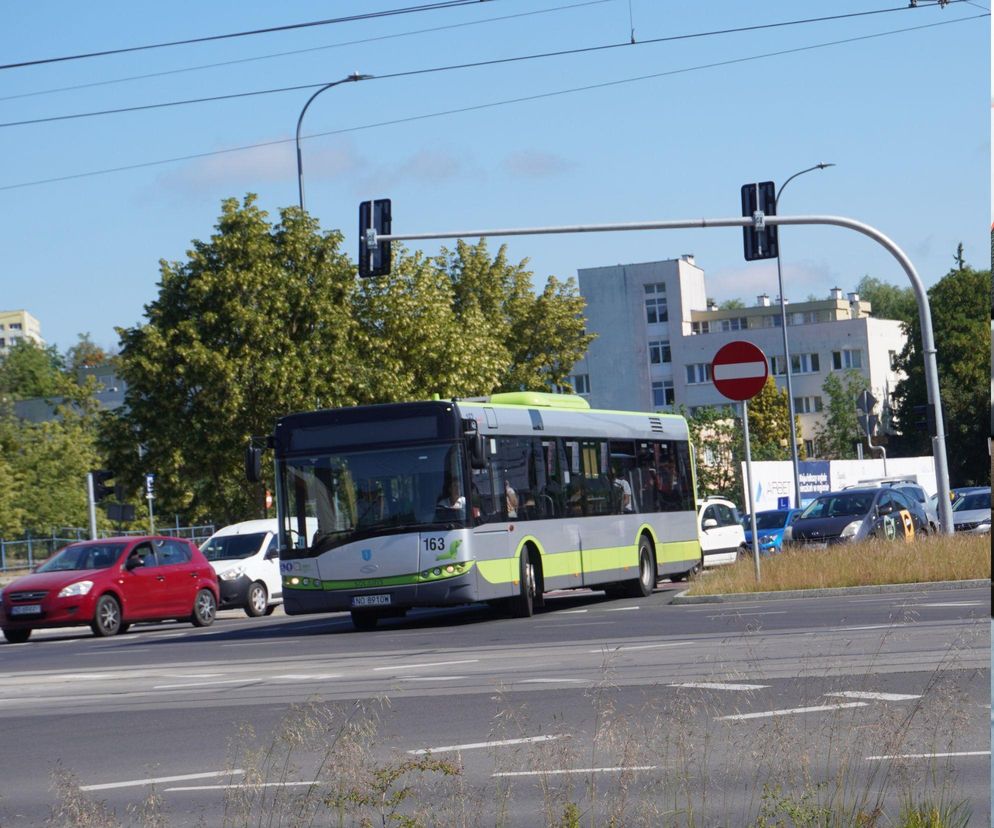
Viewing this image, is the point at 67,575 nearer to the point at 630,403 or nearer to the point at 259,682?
the point at 259,682

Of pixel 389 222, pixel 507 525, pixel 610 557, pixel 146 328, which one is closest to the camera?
pixel 507 525

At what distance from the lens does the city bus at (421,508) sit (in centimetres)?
2145

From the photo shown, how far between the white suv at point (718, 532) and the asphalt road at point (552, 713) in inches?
570

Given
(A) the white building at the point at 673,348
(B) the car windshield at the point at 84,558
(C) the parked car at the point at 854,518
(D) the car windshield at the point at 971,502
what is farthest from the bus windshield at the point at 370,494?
(A) the white building at the point at 673,348

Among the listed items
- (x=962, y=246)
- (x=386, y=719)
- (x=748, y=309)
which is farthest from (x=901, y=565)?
(x=748, y=309)

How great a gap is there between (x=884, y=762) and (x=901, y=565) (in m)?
15.9

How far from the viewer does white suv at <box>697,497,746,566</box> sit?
120 feet

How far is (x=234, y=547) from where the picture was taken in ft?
114

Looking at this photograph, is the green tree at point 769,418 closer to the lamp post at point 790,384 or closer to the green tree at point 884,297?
the lamp post at point 790,384

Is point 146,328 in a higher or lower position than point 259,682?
higher

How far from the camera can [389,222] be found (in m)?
27.3

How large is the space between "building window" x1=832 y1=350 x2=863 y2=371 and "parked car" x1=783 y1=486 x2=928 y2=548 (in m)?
74.0

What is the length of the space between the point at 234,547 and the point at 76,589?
27.0 feet

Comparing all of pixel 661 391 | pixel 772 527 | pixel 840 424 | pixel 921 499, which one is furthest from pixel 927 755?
pixel 661 391
